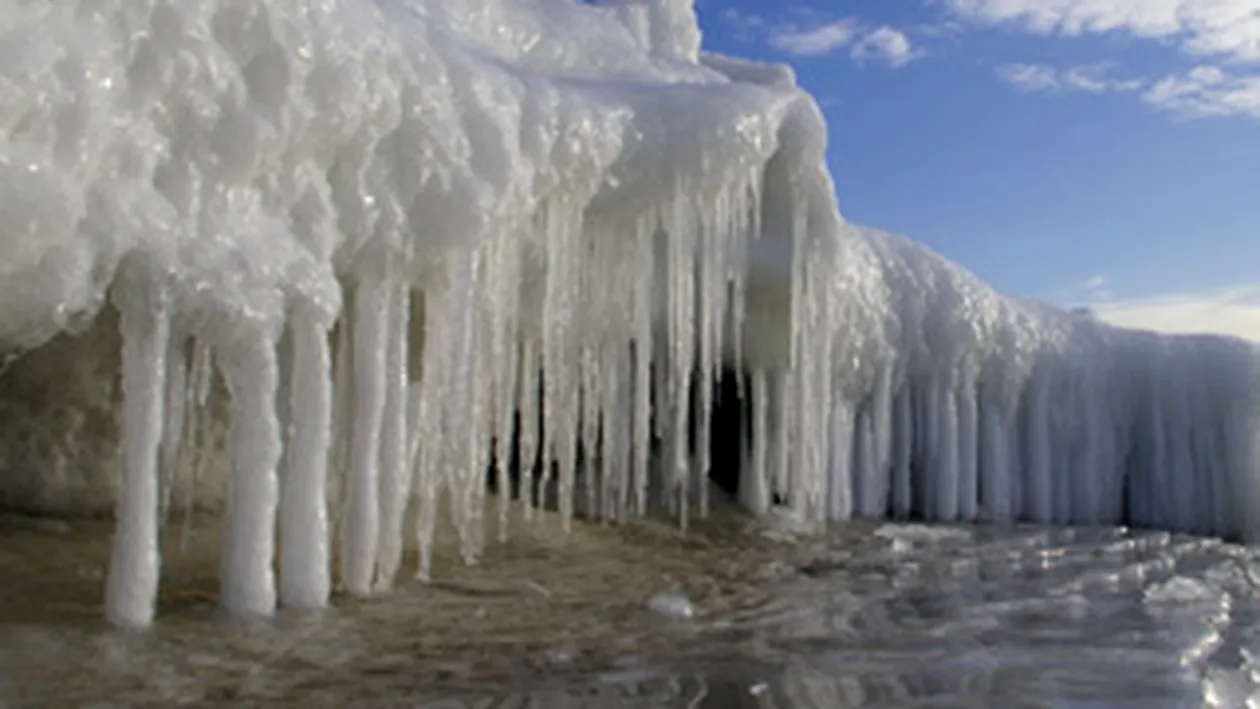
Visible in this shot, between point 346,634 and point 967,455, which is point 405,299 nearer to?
point 346,634

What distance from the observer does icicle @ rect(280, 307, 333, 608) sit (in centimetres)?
525

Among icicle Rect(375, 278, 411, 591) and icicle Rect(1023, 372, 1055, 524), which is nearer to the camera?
icicle Rect(375, 278, 411, 591)

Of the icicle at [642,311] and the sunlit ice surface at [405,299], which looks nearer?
the sunlit ice surface at [405,299]

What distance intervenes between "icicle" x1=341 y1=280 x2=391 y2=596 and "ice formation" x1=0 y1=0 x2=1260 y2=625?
0.05 feet

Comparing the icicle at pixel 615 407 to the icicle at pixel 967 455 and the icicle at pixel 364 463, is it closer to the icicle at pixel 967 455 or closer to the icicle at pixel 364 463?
the icicle at pixel 364 463

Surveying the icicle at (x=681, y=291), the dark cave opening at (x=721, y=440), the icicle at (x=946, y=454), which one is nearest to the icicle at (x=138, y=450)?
the icicle at (x=681, y=291)

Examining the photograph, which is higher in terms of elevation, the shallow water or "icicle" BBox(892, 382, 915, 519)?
"icicle" BBox(892, 382, 915, 519)

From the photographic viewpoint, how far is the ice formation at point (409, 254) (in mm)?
4543

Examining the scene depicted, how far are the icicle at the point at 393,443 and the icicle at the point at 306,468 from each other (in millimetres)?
585

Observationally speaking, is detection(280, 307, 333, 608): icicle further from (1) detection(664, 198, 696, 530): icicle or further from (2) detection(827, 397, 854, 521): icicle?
(2) detection(827, 397, 854, 521): icicle

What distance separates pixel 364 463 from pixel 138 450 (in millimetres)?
1226

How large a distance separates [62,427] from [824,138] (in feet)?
17.3

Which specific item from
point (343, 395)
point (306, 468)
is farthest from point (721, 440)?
point (306, 468)

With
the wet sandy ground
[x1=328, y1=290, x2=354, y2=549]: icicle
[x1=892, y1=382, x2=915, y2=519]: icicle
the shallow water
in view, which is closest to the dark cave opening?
[x1=892, y1=382, x2=915, y2=519]: icicle
